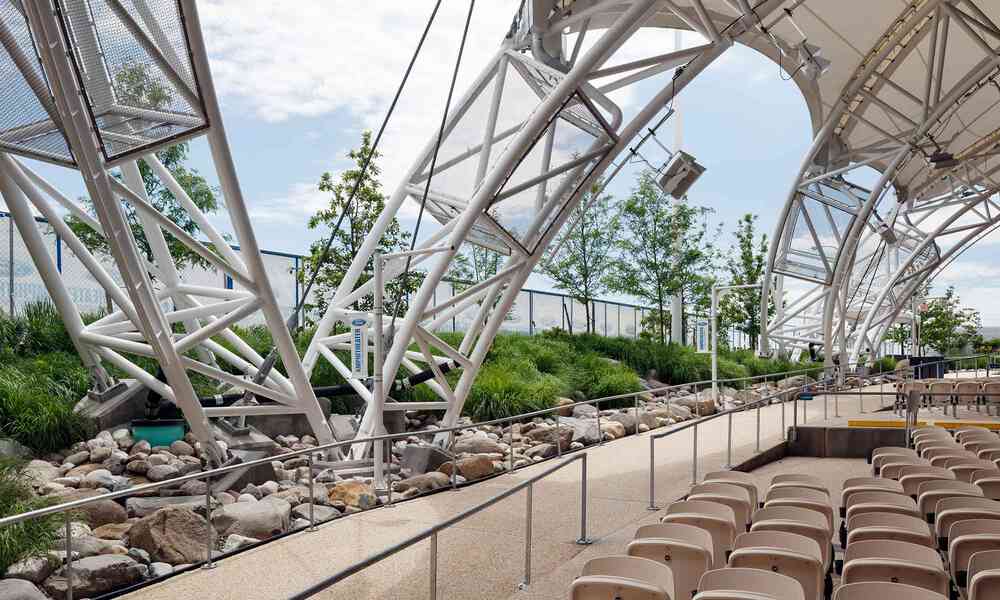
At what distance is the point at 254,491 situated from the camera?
9984 mm

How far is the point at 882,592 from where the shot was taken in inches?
181

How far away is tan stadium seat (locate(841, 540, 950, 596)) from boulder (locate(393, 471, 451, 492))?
657 cm

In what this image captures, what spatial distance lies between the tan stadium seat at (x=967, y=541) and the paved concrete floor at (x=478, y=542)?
3.11m

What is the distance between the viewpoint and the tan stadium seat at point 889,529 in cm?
629

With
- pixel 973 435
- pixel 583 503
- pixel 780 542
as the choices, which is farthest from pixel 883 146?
pixel 780 542

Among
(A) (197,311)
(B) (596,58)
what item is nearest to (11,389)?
(A) (197,311)

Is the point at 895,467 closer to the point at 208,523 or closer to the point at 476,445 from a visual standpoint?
the point at 476,445

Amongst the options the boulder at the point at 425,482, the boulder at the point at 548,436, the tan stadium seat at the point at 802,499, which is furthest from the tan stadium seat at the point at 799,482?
the boulder at the point at 548,436

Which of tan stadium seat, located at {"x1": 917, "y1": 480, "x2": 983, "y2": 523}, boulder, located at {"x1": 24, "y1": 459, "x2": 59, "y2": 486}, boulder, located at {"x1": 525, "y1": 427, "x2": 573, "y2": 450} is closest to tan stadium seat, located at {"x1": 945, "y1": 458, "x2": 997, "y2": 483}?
tan stadium seat, located at {"x1": 917, "y1": 480, "x2": 983, "y2": 523}

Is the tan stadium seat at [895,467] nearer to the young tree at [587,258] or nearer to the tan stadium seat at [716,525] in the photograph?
the tan stadium seat at [716,525]

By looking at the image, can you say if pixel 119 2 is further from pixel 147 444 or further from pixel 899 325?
pixel 899 325

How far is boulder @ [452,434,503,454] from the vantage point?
1249cm

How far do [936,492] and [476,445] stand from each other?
22.7 ft

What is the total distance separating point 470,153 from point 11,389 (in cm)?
895
